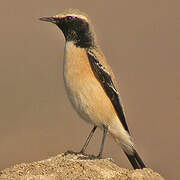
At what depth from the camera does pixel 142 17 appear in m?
24.7

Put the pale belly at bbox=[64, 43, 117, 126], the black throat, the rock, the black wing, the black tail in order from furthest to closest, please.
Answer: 1. the black tail
2. the black throat
3. the black wing
4. the pale belly at bbox=[64, 43, 117, 126]
5. the rock

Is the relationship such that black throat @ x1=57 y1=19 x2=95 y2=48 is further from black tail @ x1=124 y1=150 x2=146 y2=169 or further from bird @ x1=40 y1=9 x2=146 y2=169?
black tail @ x1=124 y1=150 x2=146 y2=169

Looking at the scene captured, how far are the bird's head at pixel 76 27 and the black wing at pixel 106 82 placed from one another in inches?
8.8

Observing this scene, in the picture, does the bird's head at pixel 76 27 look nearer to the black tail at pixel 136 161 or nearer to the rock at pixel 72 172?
the black tail at pixel 136 161

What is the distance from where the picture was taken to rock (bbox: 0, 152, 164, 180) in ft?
26.6

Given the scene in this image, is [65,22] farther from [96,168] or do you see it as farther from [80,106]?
[96,168]

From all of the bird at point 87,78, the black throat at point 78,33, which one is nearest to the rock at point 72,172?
the bird at point 87,78

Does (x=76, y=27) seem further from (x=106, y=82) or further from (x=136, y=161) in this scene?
(x=136, y=161)

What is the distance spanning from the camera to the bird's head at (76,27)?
9.91 m

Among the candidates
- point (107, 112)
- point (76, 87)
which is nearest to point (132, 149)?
point (107, 112)

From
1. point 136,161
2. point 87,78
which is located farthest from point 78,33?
point 136,161

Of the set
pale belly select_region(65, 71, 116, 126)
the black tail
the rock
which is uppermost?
pale belly select_region(65, 71, 116, 126)

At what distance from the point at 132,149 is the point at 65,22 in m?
2.01

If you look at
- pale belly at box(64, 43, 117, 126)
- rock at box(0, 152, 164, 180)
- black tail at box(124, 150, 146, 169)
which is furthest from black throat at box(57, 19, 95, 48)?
rock at box(0, 152, 164, 180)
